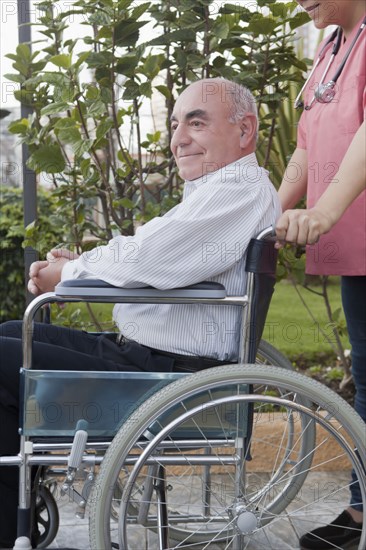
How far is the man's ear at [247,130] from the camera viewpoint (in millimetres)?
2193

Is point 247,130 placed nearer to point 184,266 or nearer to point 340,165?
point 340,165

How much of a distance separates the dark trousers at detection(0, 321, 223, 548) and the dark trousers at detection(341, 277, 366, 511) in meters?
0.60

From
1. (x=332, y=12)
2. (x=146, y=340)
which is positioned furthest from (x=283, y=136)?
(x=146, y=340)

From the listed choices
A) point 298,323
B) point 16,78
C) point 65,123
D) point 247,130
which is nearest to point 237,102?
point 247,130

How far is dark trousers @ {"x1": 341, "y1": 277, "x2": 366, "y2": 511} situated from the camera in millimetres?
2402

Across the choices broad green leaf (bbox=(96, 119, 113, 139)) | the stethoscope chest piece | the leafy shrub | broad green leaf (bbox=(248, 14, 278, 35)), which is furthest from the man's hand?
the leafy shrub

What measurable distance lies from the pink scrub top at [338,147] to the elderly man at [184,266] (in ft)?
0.74

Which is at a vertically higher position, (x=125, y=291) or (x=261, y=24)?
(x=261, y=24)

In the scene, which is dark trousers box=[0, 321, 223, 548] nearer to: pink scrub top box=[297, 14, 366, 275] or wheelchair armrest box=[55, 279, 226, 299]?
wheelchair armrest box=[55, 279, 226, 299]

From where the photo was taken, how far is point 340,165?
2.00 metres

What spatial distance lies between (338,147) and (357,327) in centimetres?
54

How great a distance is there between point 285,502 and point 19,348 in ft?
2.97

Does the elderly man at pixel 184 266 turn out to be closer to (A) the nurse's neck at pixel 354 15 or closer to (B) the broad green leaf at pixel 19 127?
(A) the nurse's neck at pixel 354 15

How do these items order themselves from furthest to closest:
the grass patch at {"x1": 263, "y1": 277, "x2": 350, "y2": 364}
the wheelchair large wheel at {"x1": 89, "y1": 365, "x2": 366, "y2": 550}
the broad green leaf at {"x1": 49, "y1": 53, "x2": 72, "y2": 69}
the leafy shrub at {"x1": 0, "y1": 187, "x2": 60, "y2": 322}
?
the leafy shrub at {"x1": 0, "y1": 187, "x2": 60, "y2": 322}
the grass patch at {"x1": 263, "y1": 277, "x2": 350, "y2": 364}
the broad green leaf at {"x1": 49, "y1": 53, "x2": 72, "y2": 69}
the wheelchair large wheel at {"x1": 89, "y1": 365, "x2": 366, "y2": 550}
